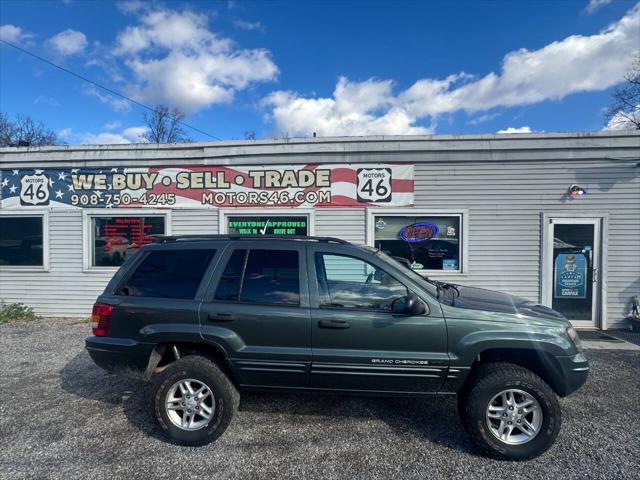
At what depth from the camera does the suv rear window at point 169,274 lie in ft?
11.0

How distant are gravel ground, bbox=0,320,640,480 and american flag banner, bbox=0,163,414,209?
410 cm

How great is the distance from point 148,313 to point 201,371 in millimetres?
726

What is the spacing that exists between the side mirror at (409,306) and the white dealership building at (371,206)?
13.7 ft

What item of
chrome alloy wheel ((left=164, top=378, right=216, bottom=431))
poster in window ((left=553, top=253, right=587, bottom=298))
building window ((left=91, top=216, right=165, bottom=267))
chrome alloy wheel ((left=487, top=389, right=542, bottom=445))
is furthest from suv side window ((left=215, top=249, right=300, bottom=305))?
poster in window ((left=553, top=253, right=587, bottom=298))

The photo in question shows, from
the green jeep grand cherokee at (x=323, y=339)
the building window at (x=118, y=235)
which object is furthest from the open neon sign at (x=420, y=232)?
the building window at (x=118, y=235)

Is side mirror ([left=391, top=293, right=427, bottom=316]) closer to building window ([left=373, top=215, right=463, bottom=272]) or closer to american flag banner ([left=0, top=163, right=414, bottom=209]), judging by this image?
building window ([left=373, top=215, right=463, bottom=272])

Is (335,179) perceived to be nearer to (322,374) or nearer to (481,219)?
(481,219)

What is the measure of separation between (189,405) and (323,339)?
134cm

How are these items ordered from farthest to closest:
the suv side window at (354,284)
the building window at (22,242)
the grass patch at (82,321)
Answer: the building window at (22,242) → the grass patch at (82,321) → the suv side window at (354,284)

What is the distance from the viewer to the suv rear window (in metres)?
3.35

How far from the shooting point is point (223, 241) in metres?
3.51

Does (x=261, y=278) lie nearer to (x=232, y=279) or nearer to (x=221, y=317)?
(x=232, y=279)

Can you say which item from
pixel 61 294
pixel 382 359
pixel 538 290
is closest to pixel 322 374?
pixel 382 359

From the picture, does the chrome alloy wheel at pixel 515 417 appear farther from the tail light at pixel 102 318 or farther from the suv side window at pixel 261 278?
the tail light at pixel 102 318
